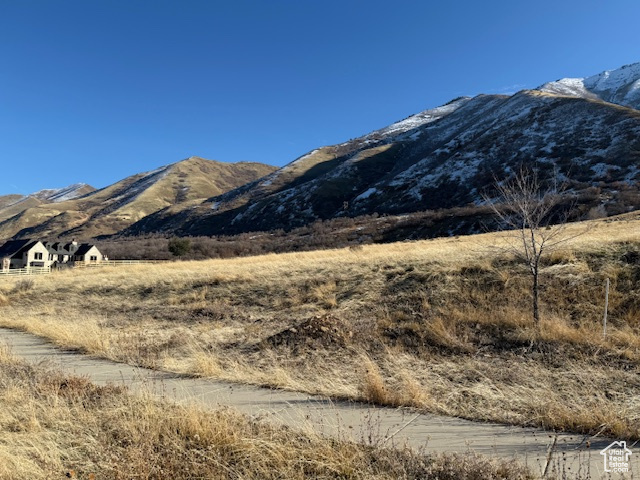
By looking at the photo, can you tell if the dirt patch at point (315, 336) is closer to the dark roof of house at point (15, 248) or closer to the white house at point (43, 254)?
the white house at point (43, 254)

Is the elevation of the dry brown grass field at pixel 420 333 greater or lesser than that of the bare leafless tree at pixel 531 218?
lesser

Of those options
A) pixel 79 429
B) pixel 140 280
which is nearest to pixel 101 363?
pixel 79 429

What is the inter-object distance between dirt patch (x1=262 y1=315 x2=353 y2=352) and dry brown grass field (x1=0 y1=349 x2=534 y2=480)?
5103mm

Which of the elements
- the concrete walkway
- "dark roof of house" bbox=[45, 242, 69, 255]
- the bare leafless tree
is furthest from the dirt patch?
"dark roof of house" bbox=[45, 242, 69, 255]

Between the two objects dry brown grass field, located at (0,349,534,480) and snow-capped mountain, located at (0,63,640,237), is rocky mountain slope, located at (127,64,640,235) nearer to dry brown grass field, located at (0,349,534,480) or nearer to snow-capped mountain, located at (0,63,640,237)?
snow-capped mountain, located at (0,63,640,237)

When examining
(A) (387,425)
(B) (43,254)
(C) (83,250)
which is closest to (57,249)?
(B) (43,254)

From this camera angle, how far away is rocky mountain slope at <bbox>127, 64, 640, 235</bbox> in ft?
234

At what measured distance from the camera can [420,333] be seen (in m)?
10.7

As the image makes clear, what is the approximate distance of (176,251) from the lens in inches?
2697

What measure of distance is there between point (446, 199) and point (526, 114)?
48228 mm

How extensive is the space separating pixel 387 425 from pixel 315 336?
5.65 meters

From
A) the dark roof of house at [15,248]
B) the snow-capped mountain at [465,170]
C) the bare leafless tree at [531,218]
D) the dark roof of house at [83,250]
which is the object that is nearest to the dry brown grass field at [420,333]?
the bare leafless tree at [531,218]

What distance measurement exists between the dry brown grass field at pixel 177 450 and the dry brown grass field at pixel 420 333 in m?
2.01

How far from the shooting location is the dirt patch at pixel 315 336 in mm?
10406
